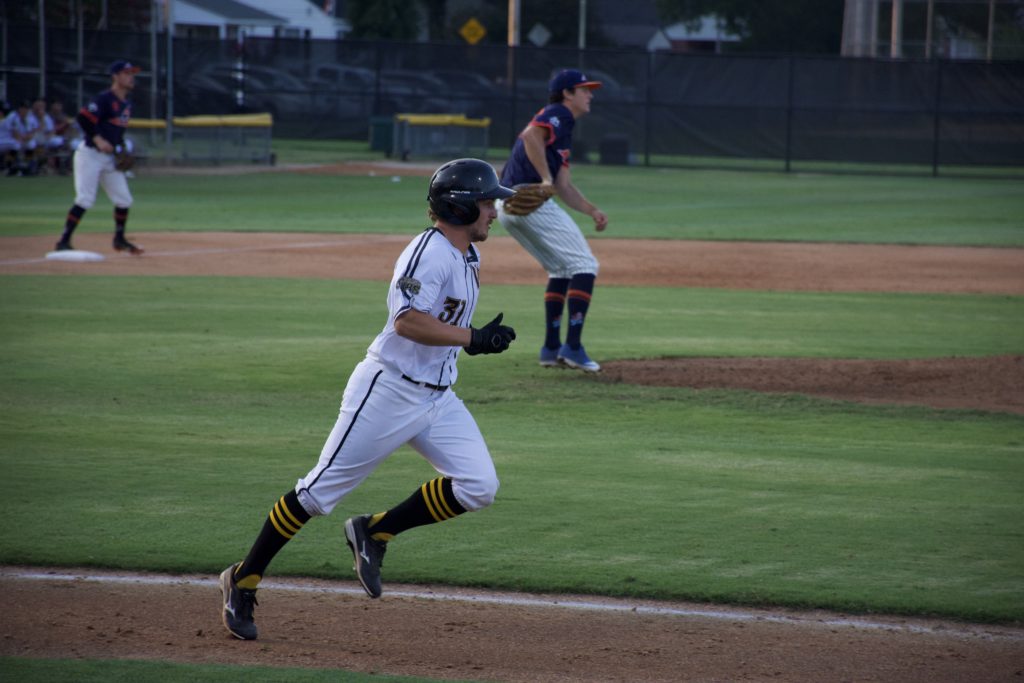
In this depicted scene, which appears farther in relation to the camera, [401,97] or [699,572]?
[401,97]

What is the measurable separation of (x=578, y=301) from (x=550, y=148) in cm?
126

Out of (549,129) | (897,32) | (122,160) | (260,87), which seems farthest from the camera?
(897,32)

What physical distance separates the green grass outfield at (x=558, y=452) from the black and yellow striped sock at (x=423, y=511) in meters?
0.58

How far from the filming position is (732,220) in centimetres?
2375

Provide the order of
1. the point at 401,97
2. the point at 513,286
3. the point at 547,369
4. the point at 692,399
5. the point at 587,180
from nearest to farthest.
Result: the point at 692,399
the point at 547,369
the point at 513,286
the point at 587,180
the point at 401,97

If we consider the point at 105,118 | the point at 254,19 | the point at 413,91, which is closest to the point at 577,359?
the point at 105,118

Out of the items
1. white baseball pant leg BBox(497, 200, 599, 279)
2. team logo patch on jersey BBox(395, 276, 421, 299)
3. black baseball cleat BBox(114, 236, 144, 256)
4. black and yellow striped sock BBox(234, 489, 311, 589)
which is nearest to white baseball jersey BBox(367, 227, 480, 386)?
team logo patch on jersey BBox(395, 276, 421, 299)

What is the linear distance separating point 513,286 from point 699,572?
988 cm

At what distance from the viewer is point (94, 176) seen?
53.7ft

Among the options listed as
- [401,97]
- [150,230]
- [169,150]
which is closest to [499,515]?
[150,230]

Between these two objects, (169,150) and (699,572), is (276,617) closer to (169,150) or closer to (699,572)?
(699,572)

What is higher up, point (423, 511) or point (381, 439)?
point (381, 439)

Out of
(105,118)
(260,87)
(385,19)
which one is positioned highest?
(385,19)

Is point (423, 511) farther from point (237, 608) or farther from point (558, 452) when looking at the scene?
point (558, 452)
